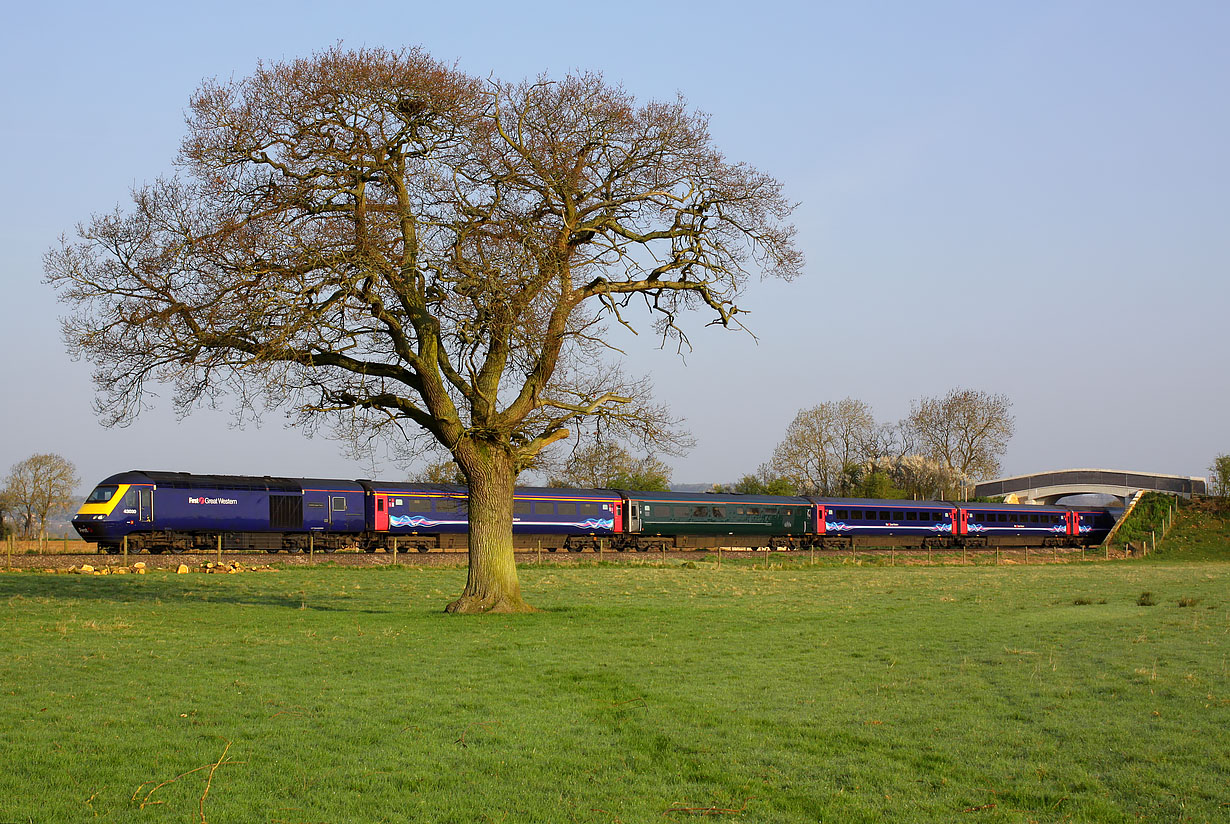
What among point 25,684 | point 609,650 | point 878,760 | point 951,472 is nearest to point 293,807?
point 878,760

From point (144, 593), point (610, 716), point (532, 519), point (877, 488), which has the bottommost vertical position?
point (144, 593)

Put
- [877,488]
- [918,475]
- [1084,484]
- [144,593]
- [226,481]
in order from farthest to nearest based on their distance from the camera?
[1084,484] < [918,475] < [877,488] < [226,481] < [144,593]

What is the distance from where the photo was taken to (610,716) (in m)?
10.3

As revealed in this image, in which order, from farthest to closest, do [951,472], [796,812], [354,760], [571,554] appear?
[951,472] → [571,554] → [354,760] → [796,812]

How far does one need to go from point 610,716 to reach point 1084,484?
100137 mm

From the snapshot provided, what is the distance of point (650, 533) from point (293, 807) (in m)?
43.1

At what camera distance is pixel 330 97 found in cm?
1762

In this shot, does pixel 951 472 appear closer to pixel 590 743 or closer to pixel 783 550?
pixel 783 550

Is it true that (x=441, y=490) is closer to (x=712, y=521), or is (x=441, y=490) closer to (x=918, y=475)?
(x=712, y=521)

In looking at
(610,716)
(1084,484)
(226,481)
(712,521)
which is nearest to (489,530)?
(610,716)

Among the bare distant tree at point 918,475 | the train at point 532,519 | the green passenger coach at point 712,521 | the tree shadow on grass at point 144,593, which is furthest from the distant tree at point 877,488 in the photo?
the tree shadow on grass at point 144,593

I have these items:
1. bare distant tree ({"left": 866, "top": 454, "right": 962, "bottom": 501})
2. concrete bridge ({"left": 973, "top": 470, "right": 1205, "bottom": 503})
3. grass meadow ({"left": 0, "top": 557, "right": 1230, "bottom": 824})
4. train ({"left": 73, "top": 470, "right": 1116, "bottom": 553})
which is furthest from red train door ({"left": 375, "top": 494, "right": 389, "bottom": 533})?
concrete bridge ({"left": 973, "top": 470, "right": 1205, "bottom": 503})

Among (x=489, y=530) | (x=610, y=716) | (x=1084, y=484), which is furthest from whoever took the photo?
(x=1084, y=484)

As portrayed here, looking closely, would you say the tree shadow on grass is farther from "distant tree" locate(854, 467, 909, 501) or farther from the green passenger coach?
"distant tree" locate(854, 467, 909, 501)
